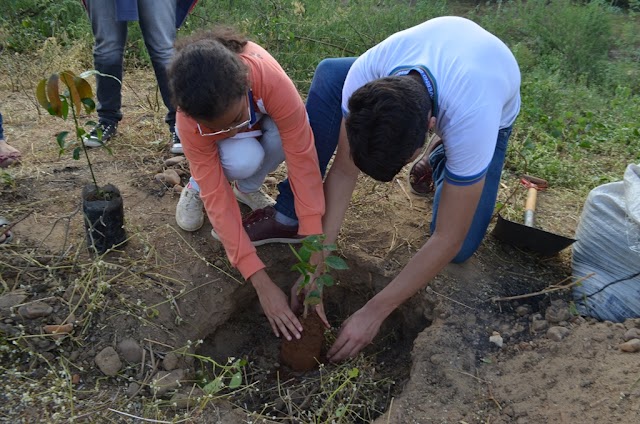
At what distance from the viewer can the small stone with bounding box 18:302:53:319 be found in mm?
1998

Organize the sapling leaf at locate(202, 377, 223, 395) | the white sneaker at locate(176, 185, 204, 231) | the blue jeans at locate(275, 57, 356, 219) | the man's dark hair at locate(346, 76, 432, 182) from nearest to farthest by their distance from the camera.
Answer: the man's dark hair at locate(346, 76, 432, 182), the sapling leaf at locate(202, 377, 223, 395), the blue jeans at locate(275, 57, 356, 219), the white sneaker at locate(176, 185, 204, 231)

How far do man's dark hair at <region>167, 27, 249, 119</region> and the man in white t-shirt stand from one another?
1.27ft

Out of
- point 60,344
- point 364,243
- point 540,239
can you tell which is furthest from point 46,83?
point 540,239

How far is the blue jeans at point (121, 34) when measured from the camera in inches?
111

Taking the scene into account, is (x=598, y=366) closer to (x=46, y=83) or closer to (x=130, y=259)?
(x=130, y=259)

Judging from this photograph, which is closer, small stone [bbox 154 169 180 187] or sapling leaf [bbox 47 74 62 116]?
sapling leaf [bbox 47 74 62 116]

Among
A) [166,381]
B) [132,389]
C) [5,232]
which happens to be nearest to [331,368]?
[166,381]

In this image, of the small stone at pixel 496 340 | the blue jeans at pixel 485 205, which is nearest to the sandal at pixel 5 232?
the blue jeans at pixel 485 205

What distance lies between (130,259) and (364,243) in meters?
1.02

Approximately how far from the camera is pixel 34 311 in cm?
200

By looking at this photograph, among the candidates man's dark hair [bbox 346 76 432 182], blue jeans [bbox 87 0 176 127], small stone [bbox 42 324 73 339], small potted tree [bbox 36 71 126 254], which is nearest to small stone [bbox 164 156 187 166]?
blue jeans [bbox 87 0 176 127]

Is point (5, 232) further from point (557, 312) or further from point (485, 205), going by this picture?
point (557, 312)

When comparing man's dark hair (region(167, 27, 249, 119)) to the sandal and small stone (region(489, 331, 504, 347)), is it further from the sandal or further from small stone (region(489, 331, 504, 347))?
small stone (region(489, 331, 504, 347))

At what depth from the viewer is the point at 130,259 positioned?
2307 mm
